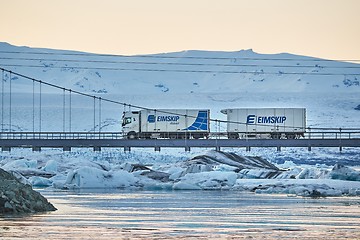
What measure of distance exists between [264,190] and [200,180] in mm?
4333

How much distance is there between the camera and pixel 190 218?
1070 inches

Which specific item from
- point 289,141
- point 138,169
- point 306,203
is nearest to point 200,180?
point 138,169

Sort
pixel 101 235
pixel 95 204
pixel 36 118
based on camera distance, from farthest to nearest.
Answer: pixel 36 118 → pixel 95 204 → pixel 101 235

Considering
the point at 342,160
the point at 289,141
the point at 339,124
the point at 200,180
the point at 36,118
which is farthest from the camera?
the point at 36,118

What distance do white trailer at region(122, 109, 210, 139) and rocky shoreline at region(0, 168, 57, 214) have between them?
74149mm

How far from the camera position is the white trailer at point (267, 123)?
104m

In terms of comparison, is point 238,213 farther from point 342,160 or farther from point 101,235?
point 342,160

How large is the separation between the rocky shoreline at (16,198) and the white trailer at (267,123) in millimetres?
75464

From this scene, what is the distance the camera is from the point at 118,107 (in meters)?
198

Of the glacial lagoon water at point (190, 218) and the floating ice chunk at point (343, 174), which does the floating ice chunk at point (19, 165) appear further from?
the glacial lagoon water at point (190, 218)

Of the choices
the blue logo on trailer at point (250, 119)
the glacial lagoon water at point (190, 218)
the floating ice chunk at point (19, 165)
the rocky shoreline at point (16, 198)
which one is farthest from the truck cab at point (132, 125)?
the rocky shoreline at point (16, 198)

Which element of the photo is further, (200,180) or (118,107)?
(118,107)

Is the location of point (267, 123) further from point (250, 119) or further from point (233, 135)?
point (233, 135)

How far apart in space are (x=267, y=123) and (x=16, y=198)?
255 feet
